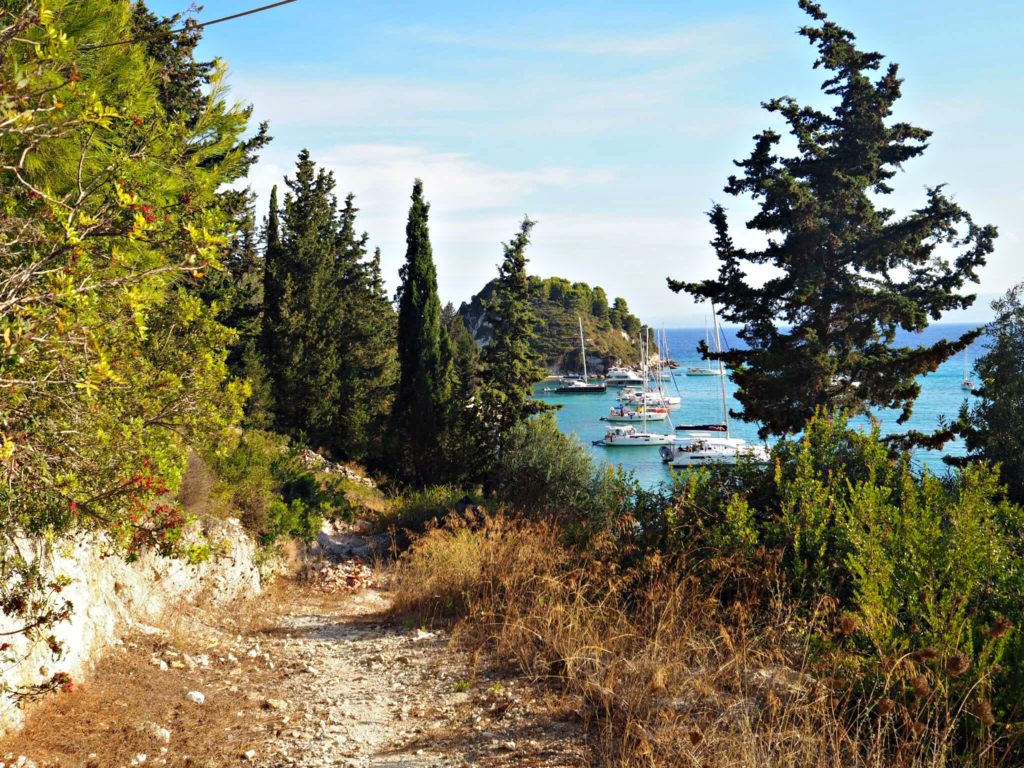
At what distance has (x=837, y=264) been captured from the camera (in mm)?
18875

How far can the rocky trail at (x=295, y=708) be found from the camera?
179 inches

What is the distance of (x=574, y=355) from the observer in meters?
114

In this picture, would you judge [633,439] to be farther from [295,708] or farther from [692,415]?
[295,708]

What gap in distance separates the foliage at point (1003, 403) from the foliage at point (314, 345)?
60.7 feet

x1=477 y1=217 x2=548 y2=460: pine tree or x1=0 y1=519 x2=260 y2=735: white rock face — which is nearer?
x1=0 y1=519 x2=260 y2=735: white rock face

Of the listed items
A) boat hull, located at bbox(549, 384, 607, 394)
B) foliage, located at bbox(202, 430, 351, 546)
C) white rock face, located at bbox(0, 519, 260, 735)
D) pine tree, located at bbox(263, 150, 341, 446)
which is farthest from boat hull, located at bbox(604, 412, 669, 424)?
white rock face, located at bbox(0, 519, 260, 735)

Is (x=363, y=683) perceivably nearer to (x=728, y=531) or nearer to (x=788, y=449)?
(x=728, y=531)

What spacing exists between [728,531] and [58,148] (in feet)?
19.5

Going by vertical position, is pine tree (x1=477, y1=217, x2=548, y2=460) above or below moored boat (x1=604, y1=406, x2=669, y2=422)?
above

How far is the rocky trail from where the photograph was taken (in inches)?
179

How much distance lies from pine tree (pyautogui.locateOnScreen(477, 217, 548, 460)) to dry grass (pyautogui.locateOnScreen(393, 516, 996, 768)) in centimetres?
1550

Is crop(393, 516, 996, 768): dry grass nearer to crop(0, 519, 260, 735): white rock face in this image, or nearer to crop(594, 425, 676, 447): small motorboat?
crop(0, 519, 260, 735): white rock face

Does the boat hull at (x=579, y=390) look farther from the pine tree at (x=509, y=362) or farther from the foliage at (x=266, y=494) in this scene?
the foliage at (x=266, y=494)

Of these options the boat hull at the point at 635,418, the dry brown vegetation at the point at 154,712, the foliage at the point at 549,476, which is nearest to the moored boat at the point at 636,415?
the boat hull at the point at 635,418
